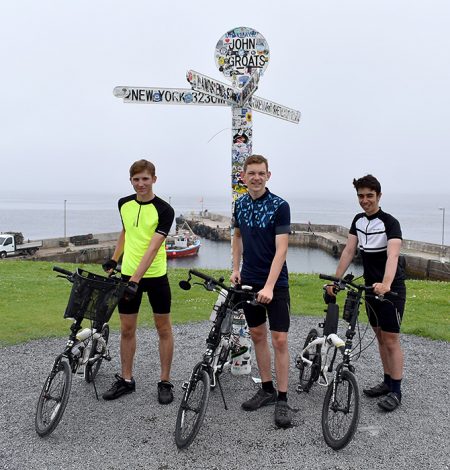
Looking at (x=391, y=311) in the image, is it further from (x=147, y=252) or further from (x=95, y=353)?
(x=95, y=353)

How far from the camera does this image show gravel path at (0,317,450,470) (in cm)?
335

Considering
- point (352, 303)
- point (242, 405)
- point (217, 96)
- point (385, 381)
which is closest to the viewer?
point (352, 303)

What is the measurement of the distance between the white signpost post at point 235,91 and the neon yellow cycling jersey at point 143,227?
1709 mm

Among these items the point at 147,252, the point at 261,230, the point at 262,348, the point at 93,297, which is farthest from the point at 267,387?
the point at 93,297

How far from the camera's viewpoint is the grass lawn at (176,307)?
6965 mm

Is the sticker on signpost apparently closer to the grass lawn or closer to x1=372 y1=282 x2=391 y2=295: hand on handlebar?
x1=372 y1=282 x2=391 y2=295: hand on handlebar

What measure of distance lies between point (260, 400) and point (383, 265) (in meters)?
1.68

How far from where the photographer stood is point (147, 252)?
4066 mm

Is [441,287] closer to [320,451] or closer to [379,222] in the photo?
[379,222]

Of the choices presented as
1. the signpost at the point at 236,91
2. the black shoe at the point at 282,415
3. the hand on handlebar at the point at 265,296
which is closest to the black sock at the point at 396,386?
the black shoe at the point at 282,415

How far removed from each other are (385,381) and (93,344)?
292cm

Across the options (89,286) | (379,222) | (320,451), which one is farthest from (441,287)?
(89,286)

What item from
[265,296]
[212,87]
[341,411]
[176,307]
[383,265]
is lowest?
[176,307]

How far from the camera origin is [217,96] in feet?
18.9
